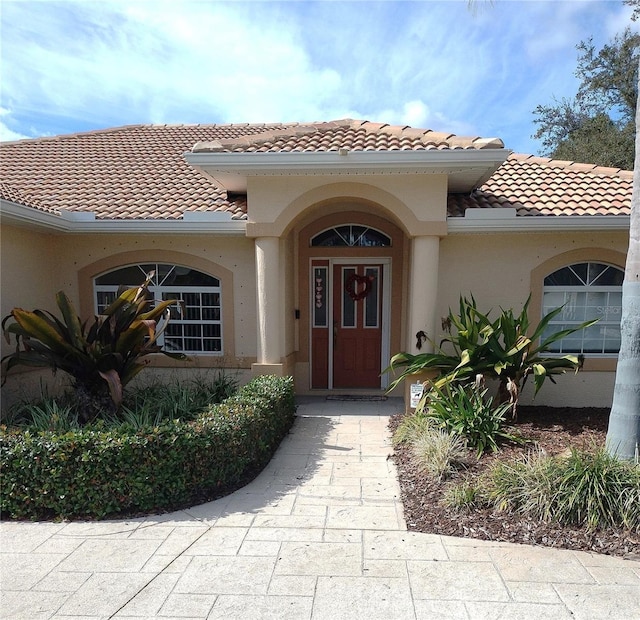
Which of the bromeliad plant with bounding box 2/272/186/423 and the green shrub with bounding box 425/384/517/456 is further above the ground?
the bromeliad plant with bounding box 2/272/186/423

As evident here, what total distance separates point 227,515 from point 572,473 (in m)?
3.21

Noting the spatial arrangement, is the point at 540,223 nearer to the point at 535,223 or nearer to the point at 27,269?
the point at 535,223

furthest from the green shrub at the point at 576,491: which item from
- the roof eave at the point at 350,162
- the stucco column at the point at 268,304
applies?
the roof eave at the point at 350,162

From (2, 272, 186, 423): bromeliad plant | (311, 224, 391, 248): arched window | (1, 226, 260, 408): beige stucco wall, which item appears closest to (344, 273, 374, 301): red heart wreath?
(311, 224, 391, 248): arched window

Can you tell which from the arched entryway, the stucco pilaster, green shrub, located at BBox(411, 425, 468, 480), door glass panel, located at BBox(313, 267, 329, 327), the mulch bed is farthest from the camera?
door glass panel, located at BBox(313, 267, 329, 327)

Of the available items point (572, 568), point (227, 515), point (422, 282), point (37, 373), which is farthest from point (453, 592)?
point (37, 373)

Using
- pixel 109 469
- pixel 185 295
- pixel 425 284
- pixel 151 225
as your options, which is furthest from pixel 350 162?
pixel 109 469

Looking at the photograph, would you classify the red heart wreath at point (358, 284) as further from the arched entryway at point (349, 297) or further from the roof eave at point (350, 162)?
the roof eave at point (350, 162)

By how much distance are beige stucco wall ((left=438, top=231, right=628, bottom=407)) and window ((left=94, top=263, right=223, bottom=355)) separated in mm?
4033

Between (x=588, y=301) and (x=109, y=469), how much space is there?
739cm

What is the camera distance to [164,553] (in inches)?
131

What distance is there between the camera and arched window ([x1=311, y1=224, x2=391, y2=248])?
7.85 m

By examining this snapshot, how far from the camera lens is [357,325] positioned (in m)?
8.08

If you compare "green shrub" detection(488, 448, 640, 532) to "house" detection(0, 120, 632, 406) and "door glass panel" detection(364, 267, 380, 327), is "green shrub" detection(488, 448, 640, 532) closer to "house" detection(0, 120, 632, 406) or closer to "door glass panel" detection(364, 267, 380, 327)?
"house" detection(0, 120, 632, 406)
